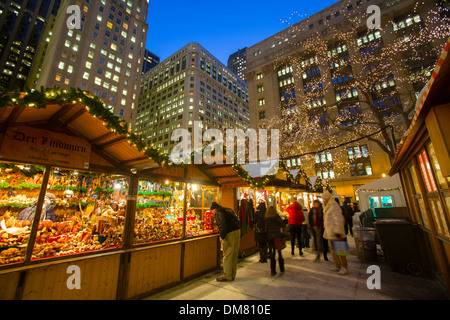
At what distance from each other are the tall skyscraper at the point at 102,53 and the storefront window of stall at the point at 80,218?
151ft

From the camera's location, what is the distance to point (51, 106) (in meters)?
3.00

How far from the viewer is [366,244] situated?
6.68 metres

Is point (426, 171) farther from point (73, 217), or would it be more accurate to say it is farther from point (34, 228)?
point (73, 217)

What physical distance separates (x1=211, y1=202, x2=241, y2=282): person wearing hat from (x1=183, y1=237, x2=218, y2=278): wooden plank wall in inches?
32.7

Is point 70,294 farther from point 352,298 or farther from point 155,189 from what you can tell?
point 155,189

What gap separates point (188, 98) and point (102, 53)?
27839 mm

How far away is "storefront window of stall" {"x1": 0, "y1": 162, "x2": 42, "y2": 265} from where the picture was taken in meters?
3.27

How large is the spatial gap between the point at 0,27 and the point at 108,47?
48.2m

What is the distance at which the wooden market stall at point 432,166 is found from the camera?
7.13 ft

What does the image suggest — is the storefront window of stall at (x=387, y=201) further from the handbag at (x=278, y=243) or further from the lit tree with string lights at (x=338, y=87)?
the handbag at (x=278, y=243)

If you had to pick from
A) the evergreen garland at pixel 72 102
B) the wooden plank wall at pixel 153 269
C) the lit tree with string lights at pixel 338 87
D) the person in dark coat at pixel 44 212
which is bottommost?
the wooden plank wall at pixel 153 269

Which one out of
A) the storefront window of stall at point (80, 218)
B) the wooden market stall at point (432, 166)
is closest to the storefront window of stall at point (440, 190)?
the wooden market stall at point (432, 166)

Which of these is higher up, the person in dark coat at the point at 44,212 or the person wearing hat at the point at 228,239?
the person in dark coat at the point at 44,212
